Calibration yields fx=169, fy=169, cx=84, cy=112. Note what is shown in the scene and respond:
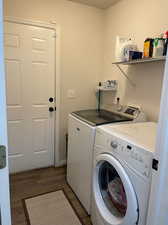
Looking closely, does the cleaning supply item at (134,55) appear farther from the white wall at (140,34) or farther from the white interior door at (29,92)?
the white interior door at (29,92)

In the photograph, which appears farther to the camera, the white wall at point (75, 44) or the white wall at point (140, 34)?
the white wall at point (75, 44)

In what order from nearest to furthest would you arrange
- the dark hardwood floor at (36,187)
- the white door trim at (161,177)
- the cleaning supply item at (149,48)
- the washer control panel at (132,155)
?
the white door trim at (161,177)
the washer control panel at (132,155)
the cleaning supply item at (149,48)
the dark hardwood floor at (36,187)

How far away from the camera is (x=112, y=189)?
4.86 ft

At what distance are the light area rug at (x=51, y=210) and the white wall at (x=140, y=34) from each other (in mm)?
1356

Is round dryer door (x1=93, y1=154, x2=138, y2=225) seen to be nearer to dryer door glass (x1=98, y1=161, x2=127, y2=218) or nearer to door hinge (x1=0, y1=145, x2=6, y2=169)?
dryer door glass (x1=98, y1=161, x2=127, y2=218)

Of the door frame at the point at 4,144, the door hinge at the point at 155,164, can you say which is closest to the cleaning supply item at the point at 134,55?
the door hinge at the point at 155,164

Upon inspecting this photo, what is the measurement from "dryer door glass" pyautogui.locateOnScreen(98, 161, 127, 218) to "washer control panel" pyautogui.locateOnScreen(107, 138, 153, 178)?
232 millimetres

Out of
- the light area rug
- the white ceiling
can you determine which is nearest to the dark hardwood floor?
the light area rug

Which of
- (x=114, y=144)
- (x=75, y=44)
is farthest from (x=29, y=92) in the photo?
(x=114, y=144)

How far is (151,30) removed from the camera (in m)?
1.84

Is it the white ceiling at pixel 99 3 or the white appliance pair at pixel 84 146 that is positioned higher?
the white ceiling at pixel 99 3

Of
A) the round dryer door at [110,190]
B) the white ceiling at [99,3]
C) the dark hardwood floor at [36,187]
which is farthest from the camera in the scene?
the white ceiling at [99,3]

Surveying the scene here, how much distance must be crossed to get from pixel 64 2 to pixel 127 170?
7.65 feet

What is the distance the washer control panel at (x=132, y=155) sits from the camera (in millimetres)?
999
